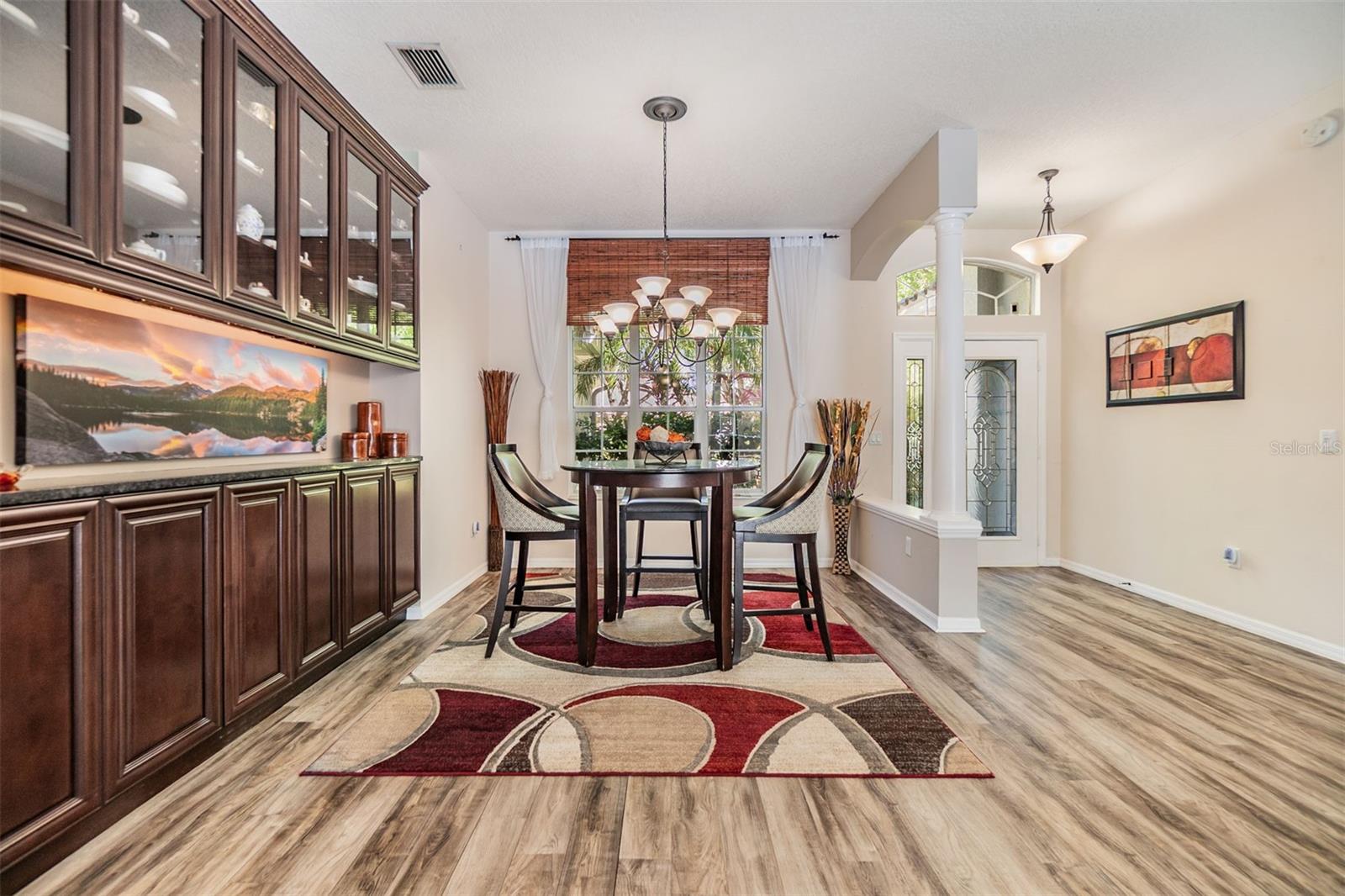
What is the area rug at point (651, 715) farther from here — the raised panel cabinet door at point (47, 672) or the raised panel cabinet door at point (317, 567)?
the raised panel cabinet door at point (47, 672)

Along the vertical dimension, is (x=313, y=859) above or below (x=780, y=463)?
below

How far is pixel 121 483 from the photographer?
5.34 ft

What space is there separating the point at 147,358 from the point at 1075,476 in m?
6.09

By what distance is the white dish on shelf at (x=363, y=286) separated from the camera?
2.95 meters

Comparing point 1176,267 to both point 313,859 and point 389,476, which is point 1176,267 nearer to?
point 389,476

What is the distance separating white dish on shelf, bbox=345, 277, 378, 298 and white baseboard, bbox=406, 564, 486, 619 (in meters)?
1.86

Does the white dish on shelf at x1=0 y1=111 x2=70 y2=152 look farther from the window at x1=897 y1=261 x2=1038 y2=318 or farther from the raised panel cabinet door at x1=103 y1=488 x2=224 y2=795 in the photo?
the window at x1=897 y1=261 x2=1038 y2=318

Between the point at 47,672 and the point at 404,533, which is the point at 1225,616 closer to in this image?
the point at 404,533

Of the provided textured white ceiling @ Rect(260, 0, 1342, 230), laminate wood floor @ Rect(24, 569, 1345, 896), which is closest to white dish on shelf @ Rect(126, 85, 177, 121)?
textured white ceiling @ Rect(260, 0, 1342, 230)

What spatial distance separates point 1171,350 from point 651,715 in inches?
170

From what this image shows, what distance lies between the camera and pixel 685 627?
11.2ft

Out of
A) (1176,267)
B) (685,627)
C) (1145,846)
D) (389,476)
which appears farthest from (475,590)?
(1176,267)

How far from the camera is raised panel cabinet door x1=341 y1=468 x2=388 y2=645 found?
2836mm

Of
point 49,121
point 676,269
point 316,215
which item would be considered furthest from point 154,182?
→ point 676,269
